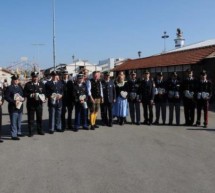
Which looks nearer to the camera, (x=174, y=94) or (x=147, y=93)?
(x=174, y=94)

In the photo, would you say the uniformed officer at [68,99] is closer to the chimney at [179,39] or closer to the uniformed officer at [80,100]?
the uniformed officer at [80,100]

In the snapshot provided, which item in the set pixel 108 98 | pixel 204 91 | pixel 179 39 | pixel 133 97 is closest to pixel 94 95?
pixel 108 98

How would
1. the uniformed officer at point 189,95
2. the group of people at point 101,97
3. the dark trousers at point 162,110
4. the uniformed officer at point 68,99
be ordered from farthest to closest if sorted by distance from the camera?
the dark trousers at point 162,110 < the uniformed officer at point 189,95 < the uniformed officer at point 68,99 < the group of people at point 101,97

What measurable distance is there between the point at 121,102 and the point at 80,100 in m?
1.97

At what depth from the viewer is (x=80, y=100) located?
11.4m

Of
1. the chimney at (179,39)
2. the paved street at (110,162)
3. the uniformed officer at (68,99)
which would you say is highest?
the chimney at (179,39)

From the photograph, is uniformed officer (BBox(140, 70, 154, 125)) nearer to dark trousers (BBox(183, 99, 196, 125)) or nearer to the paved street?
dark trousers (BBox(183, 99, 196, 125))

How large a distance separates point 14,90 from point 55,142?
1.99m

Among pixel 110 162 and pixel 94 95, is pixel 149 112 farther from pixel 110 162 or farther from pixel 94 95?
pixel 110 162

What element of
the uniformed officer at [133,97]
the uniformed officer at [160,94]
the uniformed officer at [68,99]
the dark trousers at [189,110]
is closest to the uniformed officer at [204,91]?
the dark trousers at [189,110]

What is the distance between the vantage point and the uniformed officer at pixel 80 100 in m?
11.4

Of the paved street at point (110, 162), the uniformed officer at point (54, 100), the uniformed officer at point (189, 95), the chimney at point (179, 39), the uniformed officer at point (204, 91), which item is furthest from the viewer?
the chimney at point (179, 39)

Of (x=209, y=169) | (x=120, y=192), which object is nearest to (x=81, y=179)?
(x=120, y=192)

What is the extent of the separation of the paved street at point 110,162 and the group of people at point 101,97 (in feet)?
2.74
